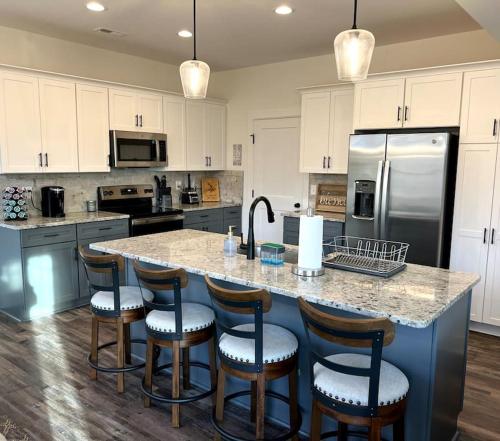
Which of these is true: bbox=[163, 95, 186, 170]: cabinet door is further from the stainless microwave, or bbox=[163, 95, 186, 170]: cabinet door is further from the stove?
the stove

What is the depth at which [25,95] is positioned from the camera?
403 cm

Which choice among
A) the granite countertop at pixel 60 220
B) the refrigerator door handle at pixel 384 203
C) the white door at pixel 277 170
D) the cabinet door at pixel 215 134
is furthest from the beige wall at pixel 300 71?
the granite countertop at pixel 60 220

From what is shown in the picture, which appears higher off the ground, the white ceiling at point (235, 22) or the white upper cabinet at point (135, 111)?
the white ceiling at point (235, 22)

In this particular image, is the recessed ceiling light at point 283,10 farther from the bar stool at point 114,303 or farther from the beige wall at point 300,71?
the bar stool at point 114,303

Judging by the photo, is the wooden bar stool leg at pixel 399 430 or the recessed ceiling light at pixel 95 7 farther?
the recessed ceiling light at pixel 95 7

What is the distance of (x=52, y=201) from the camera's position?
4.28m

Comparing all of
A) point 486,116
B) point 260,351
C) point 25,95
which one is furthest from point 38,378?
point 486,116

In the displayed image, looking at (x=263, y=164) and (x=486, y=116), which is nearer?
(x=486, y=116)

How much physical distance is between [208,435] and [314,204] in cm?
340

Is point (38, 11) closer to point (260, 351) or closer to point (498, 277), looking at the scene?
point (260, 351)

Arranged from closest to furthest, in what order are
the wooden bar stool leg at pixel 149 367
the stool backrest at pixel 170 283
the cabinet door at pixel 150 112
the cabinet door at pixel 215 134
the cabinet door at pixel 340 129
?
1. the stool backrest at pixel 170 283
2. the wooden bar stool leg at pixel 149 367
3. the cabinet door at pixel 340 129
4. the cabinet door at pixel 150 112
5. the cabinet door at pixel 215 134

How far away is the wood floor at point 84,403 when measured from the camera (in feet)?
7.85

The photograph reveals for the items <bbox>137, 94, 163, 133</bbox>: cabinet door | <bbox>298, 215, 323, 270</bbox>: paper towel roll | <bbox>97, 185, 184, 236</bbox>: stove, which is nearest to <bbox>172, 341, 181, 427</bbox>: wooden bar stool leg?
<bbox>298, 215, 323, 270</bbox>: paper towel roll

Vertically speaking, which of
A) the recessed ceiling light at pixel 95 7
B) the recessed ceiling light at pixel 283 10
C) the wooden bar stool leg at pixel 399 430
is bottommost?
the wooden bar stool leg at pixel 399 430
